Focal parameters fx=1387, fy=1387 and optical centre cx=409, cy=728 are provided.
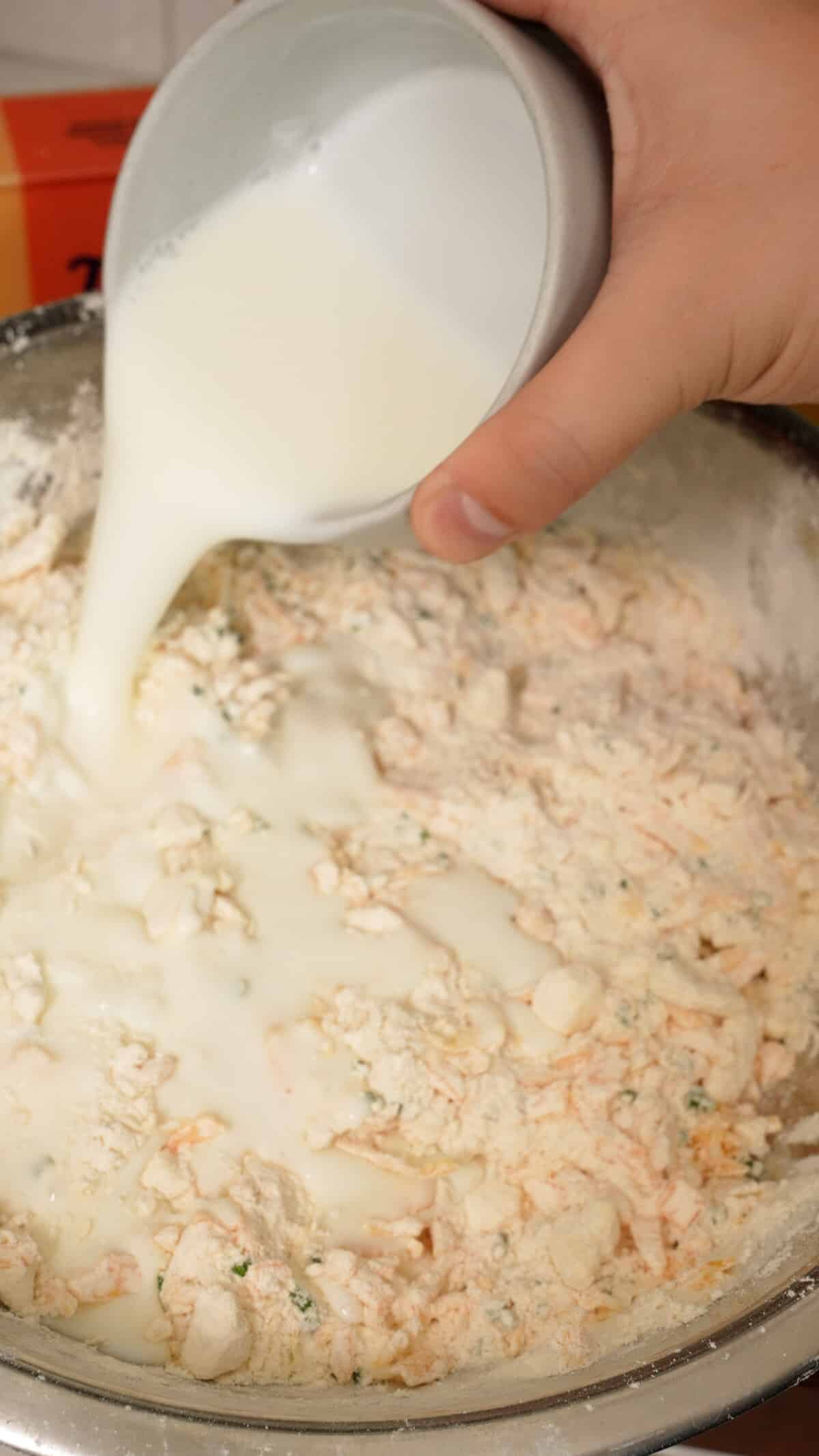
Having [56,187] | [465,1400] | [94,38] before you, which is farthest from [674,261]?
[94,38]

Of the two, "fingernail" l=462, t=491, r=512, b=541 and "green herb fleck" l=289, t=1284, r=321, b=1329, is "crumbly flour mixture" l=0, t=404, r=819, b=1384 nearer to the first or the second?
"green herb fleck" l=289, t=1284, r=321, b=1329

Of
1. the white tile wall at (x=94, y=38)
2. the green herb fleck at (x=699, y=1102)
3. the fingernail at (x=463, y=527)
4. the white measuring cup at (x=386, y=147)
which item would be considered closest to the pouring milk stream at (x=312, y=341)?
the white measuring cup at (x=386, y=147)

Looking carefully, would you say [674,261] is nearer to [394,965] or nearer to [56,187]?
[394,965]

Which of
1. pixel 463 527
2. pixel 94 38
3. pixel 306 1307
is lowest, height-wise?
pixel 306 1307

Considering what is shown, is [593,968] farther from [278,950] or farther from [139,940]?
[139,940]

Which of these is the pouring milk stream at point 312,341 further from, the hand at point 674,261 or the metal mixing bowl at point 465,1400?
the metal mixing bowl at point 465,1400
